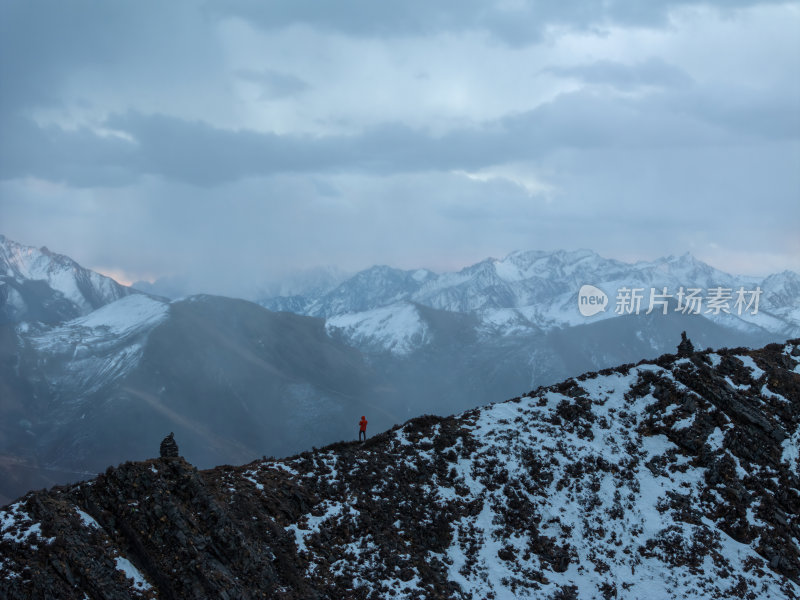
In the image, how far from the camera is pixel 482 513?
1682 inches

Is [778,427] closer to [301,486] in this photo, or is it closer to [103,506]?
[301,486]

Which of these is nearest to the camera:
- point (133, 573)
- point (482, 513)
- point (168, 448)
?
point (133, 573)

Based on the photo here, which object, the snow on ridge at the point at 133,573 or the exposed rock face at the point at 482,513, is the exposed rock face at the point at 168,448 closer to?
the exposed rock face at the point at 482,513

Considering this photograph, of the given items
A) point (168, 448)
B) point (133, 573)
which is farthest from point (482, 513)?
point (133, 573)

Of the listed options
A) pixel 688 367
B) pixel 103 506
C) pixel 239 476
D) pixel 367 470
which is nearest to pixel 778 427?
pixel 688 367

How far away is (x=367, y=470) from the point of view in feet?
148

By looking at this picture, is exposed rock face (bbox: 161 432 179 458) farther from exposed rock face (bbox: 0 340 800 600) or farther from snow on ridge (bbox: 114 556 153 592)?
snow on ridge (bbox: 114 556 153 592)

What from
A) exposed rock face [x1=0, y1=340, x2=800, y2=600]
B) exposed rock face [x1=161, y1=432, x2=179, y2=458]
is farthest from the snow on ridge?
exposed rock face [x1=161, y1=432, x2=179, y2=458]

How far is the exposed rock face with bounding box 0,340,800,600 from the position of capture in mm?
33594

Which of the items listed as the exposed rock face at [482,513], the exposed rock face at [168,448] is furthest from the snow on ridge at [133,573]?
the exposed rock face at [168,448]

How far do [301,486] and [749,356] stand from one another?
42634 millimetres

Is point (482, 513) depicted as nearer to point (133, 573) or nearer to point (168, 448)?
point (168, 448)

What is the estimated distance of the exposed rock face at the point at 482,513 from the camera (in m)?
33.6

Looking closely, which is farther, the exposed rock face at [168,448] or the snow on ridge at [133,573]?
the exposed rock face at [168,448]
